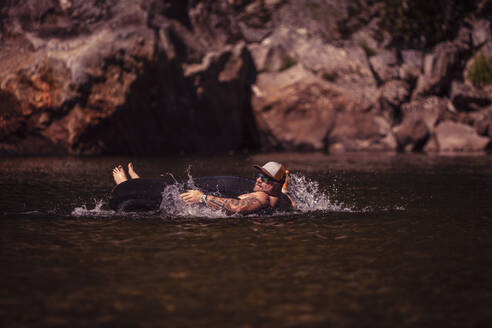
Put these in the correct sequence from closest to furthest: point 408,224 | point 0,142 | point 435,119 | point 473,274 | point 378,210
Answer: point 473,274
point 408,224
point 378,210
point 0,142
point 435,119

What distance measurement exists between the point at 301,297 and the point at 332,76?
31859 mm

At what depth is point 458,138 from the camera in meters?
33.3

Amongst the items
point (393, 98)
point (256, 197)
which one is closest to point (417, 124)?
point (393, 98)

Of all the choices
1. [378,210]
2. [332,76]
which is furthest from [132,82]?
[378,210]

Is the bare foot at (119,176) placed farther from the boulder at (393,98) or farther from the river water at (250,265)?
the boulder at (393,98)

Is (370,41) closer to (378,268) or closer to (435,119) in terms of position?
(435,119)

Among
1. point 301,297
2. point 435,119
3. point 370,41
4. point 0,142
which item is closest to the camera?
point 301,297

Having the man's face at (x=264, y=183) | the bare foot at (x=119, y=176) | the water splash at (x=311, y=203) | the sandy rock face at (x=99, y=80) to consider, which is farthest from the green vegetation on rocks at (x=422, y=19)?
the man's face at (x=264, y=183)

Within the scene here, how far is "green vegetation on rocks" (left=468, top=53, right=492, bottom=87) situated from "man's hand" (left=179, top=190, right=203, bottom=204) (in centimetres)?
3305

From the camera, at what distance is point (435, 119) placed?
1395 inches

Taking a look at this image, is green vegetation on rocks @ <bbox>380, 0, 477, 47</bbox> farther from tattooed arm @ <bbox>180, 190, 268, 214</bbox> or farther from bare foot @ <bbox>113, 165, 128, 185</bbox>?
tattooed arm @ <bbox>180, 190, 268, 214</bbox>

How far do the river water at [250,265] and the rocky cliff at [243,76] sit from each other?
1637 cm

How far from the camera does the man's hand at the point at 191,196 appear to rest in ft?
30.2

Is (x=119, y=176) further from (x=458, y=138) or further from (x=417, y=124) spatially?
(x=458, y=138)
